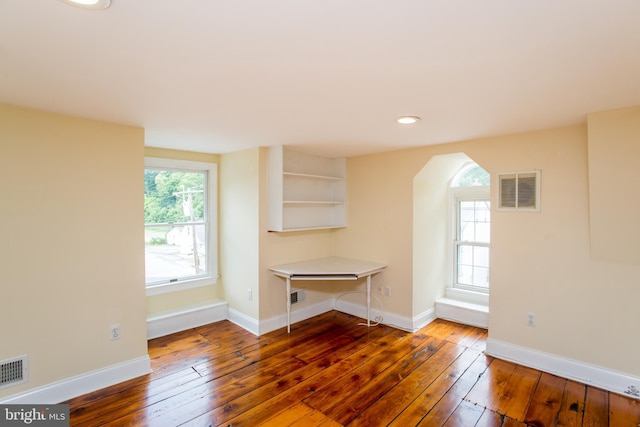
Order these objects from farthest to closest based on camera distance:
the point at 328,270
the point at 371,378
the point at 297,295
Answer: the point at 297,295 < the point at 328,270 < the point at 371,378

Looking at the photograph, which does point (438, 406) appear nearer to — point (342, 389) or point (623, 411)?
point (342, 389)

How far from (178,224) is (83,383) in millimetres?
1934

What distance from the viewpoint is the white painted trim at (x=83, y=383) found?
2363mm

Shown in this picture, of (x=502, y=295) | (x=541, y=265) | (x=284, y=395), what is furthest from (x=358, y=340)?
(x=541, y=265)

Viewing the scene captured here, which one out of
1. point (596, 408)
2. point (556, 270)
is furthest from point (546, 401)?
point (556, 270)

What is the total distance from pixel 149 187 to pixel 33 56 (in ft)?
8.27

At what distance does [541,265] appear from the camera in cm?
301

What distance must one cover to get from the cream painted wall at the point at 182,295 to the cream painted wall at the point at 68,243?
3.30ft

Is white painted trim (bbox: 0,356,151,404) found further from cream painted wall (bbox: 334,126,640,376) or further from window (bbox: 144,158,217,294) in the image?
cream painted wall (bbox: 334,126,640,376)

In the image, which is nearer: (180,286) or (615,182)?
(615,182)

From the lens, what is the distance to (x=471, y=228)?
4391 mm

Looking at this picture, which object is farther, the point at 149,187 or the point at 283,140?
the point at 149,187

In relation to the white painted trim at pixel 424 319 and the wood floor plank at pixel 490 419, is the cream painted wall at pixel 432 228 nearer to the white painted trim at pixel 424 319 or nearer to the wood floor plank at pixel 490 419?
the white painted trim at pixel 424 319

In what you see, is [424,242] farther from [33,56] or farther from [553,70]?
[33,56]
